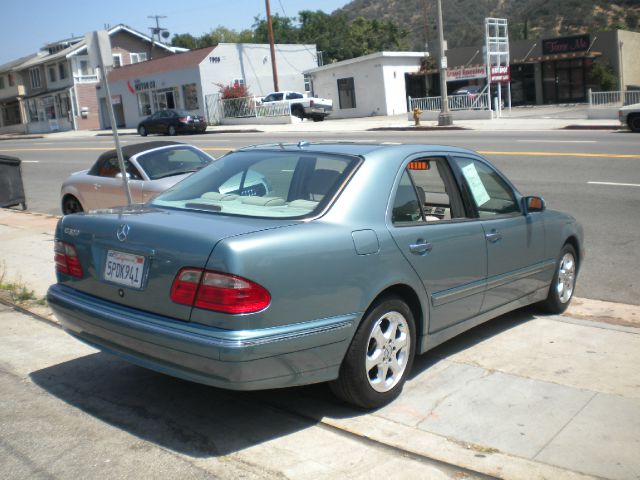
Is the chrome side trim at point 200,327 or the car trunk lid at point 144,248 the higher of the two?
the car trunk lid at point 144,248

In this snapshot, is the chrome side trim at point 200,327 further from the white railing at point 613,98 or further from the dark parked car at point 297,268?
the white railing at point 613,98

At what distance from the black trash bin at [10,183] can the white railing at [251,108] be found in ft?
95.4

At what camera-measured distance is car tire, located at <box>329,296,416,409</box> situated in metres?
4.34

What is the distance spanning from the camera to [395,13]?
128 m

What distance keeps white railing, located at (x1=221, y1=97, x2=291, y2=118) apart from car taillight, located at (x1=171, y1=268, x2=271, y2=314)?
40.6 meters

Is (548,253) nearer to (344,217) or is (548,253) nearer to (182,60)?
(344,217)

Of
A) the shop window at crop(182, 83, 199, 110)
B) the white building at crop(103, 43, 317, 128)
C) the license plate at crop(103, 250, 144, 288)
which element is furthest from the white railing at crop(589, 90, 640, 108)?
the license plate at crop(103, 250, 144, 288)

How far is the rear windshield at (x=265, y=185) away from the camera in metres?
4.62

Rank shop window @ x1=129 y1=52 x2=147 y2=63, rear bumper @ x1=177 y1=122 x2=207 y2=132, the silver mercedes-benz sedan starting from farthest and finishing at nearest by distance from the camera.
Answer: shop window @ x1=129 y1=52 x2=147 y2=63, rear bumper @ x1=177 y1=122 x2=207 y2=132, the silver mercedes-benz sedan

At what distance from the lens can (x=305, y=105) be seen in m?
44.5

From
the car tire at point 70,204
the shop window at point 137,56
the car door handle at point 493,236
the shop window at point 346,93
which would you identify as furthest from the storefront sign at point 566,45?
the car door handle at point 493,236

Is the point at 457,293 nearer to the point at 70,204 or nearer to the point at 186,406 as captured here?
the point at 186,406

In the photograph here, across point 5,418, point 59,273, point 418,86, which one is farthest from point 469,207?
point 418,86

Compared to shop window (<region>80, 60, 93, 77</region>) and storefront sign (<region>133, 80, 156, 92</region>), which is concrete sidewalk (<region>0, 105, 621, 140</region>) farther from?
shop window (<region>80, 60, 93, 77</region>)
